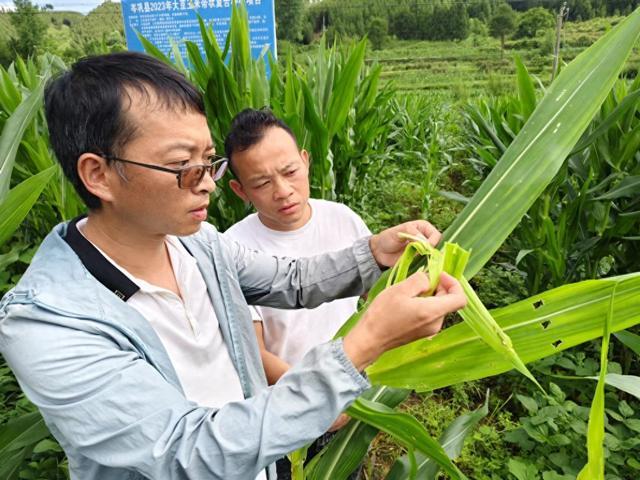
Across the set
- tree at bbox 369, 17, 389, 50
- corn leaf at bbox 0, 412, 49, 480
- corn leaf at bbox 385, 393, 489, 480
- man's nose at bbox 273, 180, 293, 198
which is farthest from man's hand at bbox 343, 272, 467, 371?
tree at bbox 369, 17, 389, 50

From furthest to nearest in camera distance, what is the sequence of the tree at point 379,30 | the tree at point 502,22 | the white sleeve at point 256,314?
the tree at point 379,30 < the tree at point 502,22 < the white sleeve at point 256,314

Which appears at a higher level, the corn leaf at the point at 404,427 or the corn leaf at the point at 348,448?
the corn leaf at the point at 404,427

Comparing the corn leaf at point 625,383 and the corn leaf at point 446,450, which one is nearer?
the corn leaf at point 625,383

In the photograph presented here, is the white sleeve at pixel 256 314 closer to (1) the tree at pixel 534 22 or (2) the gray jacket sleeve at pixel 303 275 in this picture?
(2) the gray jacket sleeve at pixel 303 275

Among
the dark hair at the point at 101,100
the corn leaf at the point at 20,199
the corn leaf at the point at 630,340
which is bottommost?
the corn leaf at the point at 630,340

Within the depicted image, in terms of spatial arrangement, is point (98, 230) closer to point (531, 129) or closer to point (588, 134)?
point (531, 129)

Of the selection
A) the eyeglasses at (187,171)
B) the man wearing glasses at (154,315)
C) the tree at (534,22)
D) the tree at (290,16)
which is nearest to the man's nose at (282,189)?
the man wearing glasses at (154,315)

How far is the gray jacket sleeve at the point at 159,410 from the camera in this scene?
17.5 inches

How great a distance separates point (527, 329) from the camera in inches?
20.3

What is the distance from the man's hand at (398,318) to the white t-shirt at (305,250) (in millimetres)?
521

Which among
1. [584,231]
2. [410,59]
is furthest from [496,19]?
[584,231]

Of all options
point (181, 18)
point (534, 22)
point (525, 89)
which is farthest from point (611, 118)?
point (534, 22)

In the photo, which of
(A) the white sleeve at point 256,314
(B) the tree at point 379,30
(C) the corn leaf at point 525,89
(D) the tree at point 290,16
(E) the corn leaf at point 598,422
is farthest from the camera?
(B) the tree at point 379,30

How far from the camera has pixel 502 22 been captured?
94.1ft
